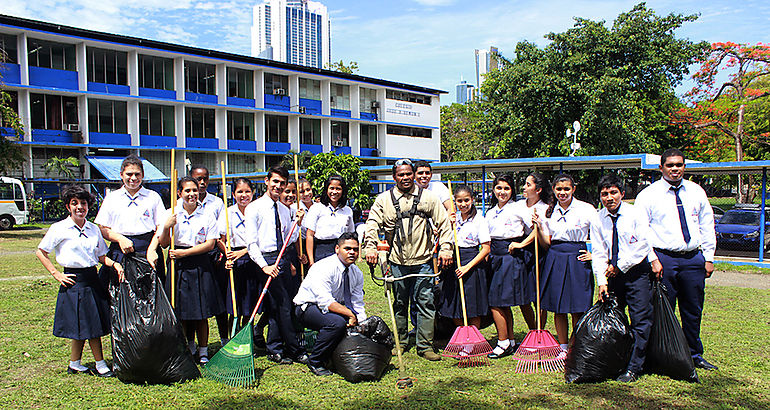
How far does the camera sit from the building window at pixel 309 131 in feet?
125

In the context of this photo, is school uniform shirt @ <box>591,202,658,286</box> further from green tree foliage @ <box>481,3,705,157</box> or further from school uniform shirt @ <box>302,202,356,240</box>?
green tree foliage @ <box>481,3,705,157</box>

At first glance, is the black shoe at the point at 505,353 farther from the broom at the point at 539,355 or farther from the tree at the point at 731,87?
the tree at the point at 731,87

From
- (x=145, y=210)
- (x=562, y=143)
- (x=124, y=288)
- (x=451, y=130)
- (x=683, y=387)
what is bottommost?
(x=683, y=387)

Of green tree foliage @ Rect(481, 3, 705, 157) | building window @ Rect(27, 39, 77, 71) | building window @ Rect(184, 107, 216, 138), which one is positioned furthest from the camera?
building window @ Rect(184, 107, 216, 138)

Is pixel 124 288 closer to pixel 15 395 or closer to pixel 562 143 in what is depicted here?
pixel 15 395

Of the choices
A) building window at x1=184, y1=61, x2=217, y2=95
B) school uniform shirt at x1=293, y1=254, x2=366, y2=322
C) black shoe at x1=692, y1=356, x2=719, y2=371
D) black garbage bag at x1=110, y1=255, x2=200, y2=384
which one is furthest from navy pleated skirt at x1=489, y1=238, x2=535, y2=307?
building window at x1=184, y1=61, x2=217, y2=95

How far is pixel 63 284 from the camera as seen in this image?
4.61 m

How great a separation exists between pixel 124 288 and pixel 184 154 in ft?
95.9

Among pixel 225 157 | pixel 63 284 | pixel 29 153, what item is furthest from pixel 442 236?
pixel 225 157

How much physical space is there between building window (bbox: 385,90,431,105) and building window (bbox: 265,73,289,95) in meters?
8.74

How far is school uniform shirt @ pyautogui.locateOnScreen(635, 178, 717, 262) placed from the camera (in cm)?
472

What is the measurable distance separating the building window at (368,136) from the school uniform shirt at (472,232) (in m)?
36.6

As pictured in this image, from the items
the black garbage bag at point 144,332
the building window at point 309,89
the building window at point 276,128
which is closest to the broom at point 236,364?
the black garbage bag at point 144,332

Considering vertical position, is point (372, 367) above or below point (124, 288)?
below
